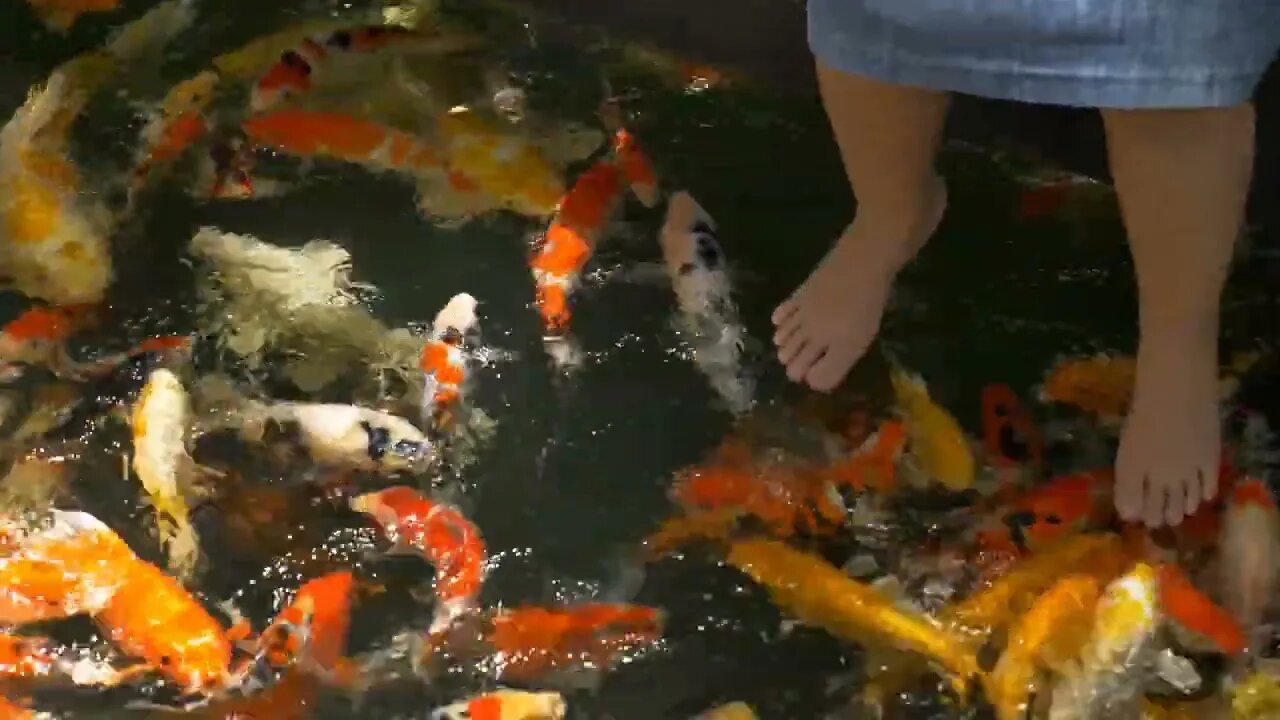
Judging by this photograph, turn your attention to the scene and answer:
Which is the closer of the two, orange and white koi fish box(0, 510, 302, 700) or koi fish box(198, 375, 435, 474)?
orange and white koi fish box(0, 510, 302, 700)

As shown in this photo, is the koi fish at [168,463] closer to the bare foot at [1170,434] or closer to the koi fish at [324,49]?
the koi fish at [324,49]

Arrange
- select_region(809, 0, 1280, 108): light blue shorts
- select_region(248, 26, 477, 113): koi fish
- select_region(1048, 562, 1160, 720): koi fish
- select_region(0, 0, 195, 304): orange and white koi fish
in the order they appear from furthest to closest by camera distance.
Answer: select_region(248, 26, 477, 113): koi fish < select_region(0, 0, 195, 304): orange and white koi fish < select_region(1048, 562, 1160, 720): koi fish < select_region(809, 0, 1280, 108): light blue shorts

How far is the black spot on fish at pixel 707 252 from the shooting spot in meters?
1.11

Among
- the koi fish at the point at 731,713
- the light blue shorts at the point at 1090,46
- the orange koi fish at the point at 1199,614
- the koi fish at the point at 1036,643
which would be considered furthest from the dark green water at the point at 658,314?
the light blue shorts at the point at 1090,46

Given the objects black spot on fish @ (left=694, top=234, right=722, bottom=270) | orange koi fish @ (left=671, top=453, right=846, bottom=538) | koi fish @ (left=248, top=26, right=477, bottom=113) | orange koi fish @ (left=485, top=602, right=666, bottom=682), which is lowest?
orange koi fish @ (left=485, top=602, right=666, bottom=682)

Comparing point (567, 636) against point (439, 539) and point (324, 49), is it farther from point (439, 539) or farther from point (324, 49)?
point (324, 49)

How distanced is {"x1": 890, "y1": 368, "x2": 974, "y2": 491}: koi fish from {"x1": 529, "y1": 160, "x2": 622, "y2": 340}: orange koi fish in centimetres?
32

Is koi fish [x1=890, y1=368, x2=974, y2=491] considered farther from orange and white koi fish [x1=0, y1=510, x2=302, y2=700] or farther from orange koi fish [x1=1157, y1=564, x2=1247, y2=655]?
orange and white koi fish [x1=0, y1=510, x2=302, y2=700]

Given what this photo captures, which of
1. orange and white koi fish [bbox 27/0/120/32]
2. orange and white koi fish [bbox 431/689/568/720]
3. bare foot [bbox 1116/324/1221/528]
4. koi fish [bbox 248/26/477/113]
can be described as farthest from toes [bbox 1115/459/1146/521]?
orange and white koi fish [bbox 27/0/120/32]

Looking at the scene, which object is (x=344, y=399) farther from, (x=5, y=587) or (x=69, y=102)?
(x=69, y=102)

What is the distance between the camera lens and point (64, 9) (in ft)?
4.49

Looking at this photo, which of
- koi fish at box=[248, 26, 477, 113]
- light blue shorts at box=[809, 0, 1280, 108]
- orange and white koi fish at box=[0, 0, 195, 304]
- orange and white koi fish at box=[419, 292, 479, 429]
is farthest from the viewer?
koi fish at box=[248, 26, 477, 113]

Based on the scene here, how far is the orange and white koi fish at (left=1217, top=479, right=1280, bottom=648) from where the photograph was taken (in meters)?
0.89

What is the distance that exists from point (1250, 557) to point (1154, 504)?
76mm
